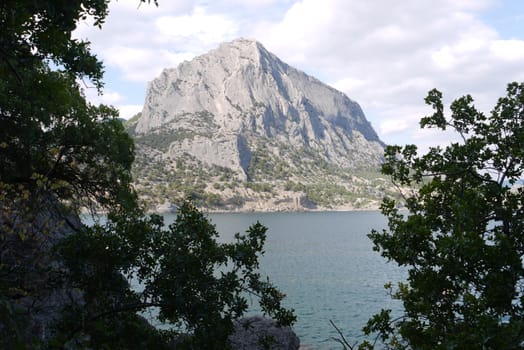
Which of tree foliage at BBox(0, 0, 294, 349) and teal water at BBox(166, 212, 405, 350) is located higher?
tree foliage at BBox(0, 0, 294, 349)

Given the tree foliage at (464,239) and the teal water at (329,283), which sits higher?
the tree foliage at (464,239)

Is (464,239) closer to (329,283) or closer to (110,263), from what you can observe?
(110,263)

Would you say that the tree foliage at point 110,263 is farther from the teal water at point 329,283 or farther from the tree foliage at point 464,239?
the teal water at point 329,283

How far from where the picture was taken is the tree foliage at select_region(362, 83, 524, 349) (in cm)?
974

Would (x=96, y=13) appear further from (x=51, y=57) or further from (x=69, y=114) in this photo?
(x=69, y=114)

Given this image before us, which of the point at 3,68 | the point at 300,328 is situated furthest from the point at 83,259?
the point at 300,328

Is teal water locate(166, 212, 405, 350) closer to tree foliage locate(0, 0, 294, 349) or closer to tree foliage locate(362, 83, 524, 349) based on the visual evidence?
tree foliage locate(362, 83, 524, 349)

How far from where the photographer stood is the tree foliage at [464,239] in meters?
9.74

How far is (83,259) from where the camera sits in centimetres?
997

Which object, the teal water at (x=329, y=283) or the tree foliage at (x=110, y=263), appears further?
the teal water at (x=329, y=283)

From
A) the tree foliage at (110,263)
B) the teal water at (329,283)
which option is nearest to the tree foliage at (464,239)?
the tree foliage at (110,263)

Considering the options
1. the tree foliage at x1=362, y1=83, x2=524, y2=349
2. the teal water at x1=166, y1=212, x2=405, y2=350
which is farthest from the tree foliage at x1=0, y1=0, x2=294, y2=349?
the teal water at x1=166, y1=212, x2=405, y2=350

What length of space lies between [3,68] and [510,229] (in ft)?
47.1

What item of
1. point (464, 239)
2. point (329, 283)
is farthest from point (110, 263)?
point (329, 283)
